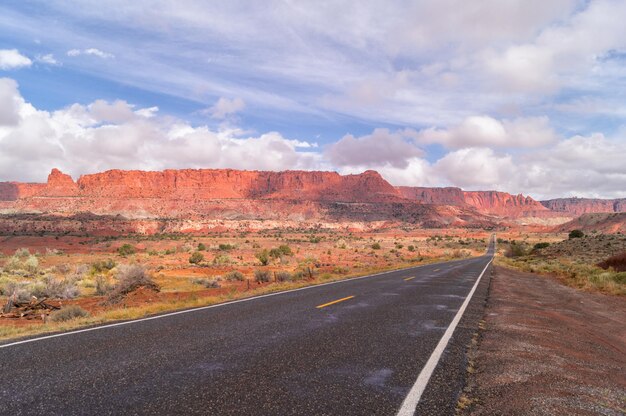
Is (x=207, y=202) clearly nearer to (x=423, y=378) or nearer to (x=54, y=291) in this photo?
(x=54, y=291)

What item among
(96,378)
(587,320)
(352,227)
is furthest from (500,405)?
(352,227)

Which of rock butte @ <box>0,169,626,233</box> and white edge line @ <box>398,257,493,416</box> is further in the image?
rock butte @ <box>0,169,626,233</box>

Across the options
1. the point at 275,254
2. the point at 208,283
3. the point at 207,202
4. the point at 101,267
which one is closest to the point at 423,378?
the point at 208,283

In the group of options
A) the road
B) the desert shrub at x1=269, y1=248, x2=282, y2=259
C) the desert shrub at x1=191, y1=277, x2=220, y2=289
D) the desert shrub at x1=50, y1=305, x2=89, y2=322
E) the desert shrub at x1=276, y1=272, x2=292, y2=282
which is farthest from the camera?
the desert shrub at x1=269, y1=248, x2=282, y2=259

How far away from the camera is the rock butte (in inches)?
4439

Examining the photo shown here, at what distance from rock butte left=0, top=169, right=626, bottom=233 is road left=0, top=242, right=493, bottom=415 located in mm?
90731

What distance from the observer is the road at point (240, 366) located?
4031 millimetres

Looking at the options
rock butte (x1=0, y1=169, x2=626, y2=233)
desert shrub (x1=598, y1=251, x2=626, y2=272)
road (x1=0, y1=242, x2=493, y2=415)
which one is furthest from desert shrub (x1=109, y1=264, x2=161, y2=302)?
rock butte (x1=0, y1=169, x2=626, y2=233)

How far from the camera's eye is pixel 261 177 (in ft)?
651

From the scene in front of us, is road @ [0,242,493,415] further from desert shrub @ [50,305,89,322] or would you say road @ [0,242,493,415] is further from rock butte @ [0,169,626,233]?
rock butte @ [0,169,626,233]

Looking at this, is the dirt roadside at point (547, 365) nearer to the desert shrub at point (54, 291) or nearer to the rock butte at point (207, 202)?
the desert shrub at point (54, 291)

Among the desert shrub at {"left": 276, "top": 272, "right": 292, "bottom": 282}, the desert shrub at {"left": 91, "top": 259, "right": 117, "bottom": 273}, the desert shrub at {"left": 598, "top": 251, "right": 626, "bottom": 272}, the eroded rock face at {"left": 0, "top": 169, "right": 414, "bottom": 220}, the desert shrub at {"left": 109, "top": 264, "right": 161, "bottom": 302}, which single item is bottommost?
the desert shrub at {"left": 91, "top": 259, "right": 117, "bottom": 273}

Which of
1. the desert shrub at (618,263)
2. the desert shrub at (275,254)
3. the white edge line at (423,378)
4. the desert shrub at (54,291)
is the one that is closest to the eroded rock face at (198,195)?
the desert shrub at (275,254)

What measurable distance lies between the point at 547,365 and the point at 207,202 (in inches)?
5762
